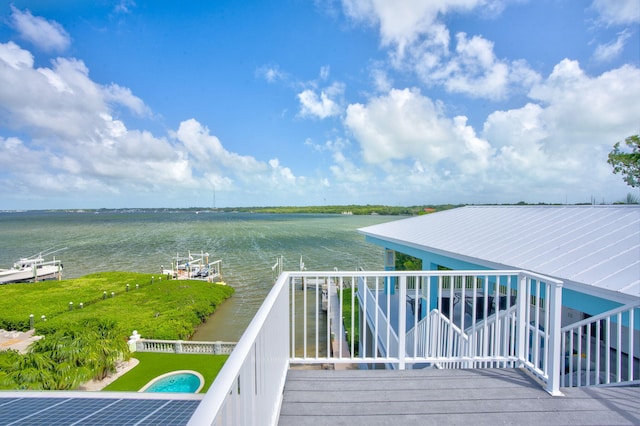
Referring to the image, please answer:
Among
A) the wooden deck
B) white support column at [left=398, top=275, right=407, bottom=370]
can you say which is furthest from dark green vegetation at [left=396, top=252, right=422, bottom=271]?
the wooden deck

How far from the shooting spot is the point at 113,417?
255 cm

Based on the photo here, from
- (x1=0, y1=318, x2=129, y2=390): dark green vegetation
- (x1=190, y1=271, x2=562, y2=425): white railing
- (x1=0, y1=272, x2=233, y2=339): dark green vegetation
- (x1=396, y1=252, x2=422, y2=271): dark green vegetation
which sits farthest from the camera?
(x1=396, y1=252, x2=422, y2=271): dark green vegetation

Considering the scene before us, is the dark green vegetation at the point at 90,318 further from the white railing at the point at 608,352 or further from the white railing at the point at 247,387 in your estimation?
the white railing at the point at 608,352

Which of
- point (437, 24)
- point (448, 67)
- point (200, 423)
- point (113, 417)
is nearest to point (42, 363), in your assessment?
point (113, 417)

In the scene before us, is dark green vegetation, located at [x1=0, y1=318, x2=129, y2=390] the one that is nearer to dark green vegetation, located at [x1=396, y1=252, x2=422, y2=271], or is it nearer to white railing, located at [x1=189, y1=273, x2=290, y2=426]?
white railing, located at [x1=189, y1=273, x2=290, y2=426]

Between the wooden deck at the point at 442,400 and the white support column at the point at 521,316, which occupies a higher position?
the white support column at the point at 521,316

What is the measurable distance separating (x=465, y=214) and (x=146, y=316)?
18.1m

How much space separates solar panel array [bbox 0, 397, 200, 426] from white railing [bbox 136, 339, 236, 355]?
11.4 metres

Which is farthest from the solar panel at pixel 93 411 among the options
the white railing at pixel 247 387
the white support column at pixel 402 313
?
the white support column at pixel 402 313

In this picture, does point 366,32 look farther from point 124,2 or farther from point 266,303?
point 266,303

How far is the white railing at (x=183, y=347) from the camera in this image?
533 inches

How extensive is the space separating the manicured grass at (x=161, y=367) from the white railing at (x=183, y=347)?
34 cm

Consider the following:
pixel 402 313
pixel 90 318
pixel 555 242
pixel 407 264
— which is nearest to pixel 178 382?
pixel 90 318

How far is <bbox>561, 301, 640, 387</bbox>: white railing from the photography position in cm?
288
